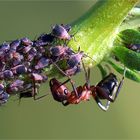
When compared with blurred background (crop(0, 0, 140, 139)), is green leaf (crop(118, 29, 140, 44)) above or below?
above

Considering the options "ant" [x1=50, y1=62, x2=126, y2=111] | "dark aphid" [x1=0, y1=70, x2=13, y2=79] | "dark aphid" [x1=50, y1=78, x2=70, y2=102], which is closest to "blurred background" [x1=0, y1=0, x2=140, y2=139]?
"ant" [x1=50, y1=62, x2=126, y2=111]

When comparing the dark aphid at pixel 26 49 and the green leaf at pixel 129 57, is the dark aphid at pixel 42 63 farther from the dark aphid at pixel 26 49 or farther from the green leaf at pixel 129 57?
the green leaf at pixel 129 57

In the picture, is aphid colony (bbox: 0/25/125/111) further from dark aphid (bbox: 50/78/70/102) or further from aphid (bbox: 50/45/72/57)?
dark aphid (bbox: 50/78/70/102)

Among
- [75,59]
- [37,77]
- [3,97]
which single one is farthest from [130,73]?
[3,97]

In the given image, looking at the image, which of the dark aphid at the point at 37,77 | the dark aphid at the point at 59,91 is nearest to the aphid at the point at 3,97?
the dark aphid at the point at 37,77

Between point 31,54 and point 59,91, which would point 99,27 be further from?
point 59,91

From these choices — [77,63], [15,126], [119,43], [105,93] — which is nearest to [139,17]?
[119,43]

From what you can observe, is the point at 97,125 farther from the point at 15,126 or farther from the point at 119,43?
the point at 119,43
